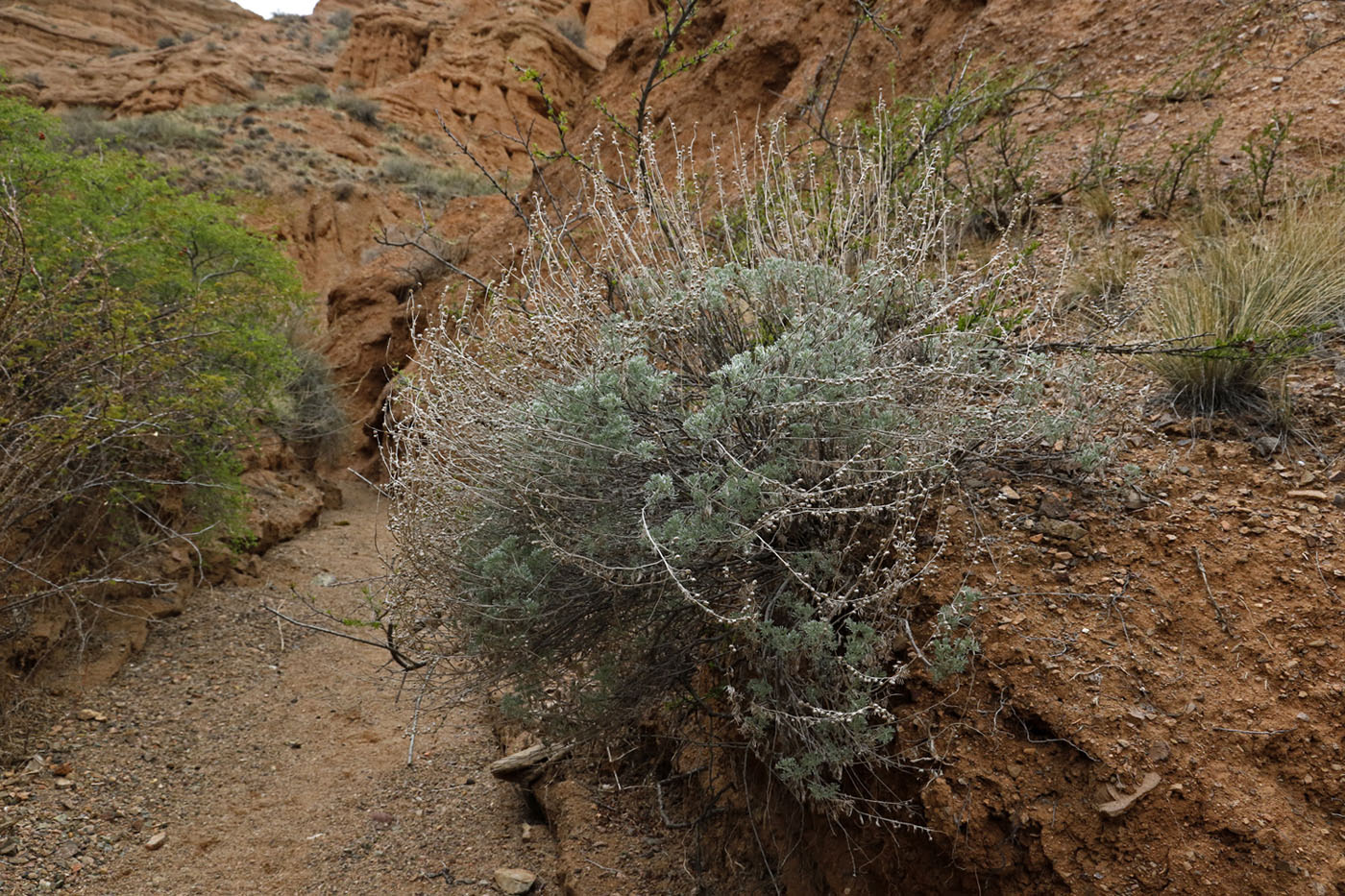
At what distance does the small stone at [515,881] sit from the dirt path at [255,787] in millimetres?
35

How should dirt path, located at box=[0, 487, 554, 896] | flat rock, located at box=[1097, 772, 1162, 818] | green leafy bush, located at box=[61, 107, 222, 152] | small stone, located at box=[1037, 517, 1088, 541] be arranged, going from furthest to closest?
green leafy bush, located at box=[61, 107, 222, 152]
dirt path, located at box=[0, 487, 554, 896]
small stone, located at box=[1037, 517, 1088, 541]
flat rock, located at box=[1097, 772, 1162, 818]

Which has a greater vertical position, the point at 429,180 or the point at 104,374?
the point at 429,180

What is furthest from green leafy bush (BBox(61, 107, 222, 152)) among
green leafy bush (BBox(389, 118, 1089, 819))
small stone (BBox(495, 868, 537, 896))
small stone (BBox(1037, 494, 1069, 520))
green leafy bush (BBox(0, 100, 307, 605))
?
small stone (BBox(1037, 494, 1069, 520))

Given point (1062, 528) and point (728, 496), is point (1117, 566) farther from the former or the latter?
point (728, 496)

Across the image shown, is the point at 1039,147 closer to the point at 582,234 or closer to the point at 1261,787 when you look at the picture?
the point at 582,234

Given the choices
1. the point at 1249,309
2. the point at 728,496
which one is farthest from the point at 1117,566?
the point at 1249,309

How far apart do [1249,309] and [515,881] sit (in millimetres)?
3443

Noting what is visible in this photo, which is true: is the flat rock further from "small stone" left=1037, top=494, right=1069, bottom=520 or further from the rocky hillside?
"small stone" left=1037, top=494, right=1069, bottom=520

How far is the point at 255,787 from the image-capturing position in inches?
152

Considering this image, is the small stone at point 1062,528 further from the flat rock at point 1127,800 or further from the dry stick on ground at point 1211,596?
the flat rock at point 1127,800

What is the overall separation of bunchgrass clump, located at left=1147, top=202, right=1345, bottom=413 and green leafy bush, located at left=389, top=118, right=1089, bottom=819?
0.47 m

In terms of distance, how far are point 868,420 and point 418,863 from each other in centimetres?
248

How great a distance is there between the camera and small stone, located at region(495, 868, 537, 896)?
280 centimetres

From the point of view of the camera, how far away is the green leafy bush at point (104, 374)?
3.94 metres
